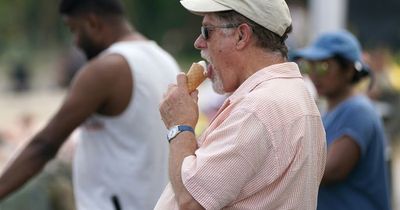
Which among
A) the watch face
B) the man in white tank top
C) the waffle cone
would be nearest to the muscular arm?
the man in white tank top

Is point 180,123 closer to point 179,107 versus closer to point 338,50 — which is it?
point 179,107

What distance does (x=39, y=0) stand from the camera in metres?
34.7

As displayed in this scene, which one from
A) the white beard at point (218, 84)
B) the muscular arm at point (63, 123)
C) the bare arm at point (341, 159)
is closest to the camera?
the white beard at point (218, 84)

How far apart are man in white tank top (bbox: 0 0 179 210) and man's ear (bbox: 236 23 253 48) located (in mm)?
1712

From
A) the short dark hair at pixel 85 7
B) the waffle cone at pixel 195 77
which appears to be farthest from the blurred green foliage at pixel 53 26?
the waffle cone at pixel 195 77

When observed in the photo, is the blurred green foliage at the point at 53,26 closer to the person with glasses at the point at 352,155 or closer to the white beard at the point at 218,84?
the person with glasses at the point at 352,155

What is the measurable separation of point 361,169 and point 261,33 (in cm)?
173

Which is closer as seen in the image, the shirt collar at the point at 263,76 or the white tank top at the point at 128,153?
the shirt collar at the point at 263,76

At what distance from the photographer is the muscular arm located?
5199 millimetres

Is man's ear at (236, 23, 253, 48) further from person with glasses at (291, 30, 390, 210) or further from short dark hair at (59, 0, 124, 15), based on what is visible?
short dark hair at (59, 0, 124, 15)

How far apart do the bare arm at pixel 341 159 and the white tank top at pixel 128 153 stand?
765 millimetres

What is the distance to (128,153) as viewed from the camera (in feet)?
17.3

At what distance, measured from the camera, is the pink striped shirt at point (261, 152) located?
3432 millimetres

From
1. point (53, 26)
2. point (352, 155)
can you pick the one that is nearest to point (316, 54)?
point (352, 155)
